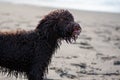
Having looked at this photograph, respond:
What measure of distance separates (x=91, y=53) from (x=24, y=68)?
11.3 ft

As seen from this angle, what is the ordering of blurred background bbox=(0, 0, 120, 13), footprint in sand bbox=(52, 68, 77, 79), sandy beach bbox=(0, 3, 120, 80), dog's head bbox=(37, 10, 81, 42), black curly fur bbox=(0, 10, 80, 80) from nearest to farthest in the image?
dog's head bbox=(37, 10, 81, 42), black curly fur bbox=(0, 10, 80, 80), footprint in sand bbox=(52, 68, 77, 79), sandy beach bbox=(0, 3, 120, 80), blurred background bbox=(0, 0, 120, 13)

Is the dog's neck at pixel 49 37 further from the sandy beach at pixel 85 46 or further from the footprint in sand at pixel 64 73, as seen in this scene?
the footprint in sand at pixel 64 73

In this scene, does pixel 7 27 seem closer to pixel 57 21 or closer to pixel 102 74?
pixel 102 74

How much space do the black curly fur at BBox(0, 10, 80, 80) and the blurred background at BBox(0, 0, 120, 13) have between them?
1098 centimetres

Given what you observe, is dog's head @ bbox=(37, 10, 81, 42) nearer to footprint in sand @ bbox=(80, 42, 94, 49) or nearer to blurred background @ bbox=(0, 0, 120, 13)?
footprint in sand @ bbox=(80, 42, 94, 49)

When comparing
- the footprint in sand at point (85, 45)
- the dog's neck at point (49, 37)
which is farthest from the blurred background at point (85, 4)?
the dog's neck at point (49, 37)

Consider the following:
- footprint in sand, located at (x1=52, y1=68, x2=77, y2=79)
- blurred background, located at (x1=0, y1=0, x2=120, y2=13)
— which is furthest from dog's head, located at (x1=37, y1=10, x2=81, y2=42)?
blurred background, located at (x1=0, y1=0, x2=120, y2=13)

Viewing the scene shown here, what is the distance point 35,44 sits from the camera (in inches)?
265

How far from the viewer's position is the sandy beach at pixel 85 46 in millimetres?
8352

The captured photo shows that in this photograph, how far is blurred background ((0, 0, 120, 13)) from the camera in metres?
17.9

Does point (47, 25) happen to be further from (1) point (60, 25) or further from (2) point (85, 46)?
(2) point (85, 46)

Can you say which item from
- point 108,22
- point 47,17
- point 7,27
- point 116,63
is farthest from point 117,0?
point 47,17

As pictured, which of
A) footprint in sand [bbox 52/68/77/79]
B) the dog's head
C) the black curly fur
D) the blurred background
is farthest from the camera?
the blurred background

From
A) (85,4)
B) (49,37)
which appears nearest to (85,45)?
(49,37)
